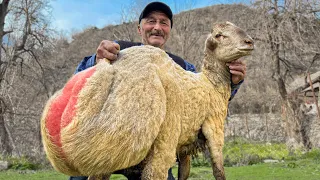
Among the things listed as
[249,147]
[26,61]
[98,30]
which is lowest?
[249,147]

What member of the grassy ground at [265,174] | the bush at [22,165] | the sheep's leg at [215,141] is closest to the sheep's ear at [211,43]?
the sheep's leg at [215,141]

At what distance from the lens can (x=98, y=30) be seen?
28.6 m

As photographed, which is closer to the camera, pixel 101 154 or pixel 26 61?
pixel 101 154

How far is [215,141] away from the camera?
1.82 m

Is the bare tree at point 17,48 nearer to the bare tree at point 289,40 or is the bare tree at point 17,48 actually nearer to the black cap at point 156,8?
the bare tree at point 289,40

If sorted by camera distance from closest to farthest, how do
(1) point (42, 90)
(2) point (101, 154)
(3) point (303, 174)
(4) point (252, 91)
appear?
(2) point (101, 154) < (3) point (303, 174) < (1) point (42, 90) < (4) point (252, 91)

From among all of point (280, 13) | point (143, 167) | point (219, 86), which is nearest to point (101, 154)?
point (143, 167)

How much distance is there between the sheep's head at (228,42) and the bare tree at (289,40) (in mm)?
10613

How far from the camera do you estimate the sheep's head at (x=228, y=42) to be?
5.97 ft

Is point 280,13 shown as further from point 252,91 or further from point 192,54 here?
point 252,91

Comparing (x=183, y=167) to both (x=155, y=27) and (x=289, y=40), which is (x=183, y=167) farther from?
(x=289, y=40)

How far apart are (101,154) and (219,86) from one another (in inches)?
33.3

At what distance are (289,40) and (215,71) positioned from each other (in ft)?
36.7

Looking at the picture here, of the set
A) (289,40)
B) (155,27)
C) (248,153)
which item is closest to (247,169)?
(248,153)
